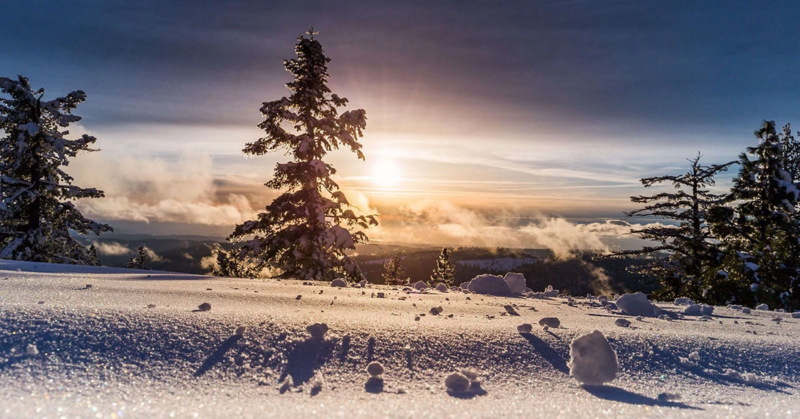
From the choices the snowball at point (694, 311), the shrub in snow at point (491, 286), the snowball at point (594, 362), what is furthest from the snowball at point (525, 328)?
the shrub in snow at point (491, 286)

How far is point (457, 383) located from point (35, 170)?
65.0ft

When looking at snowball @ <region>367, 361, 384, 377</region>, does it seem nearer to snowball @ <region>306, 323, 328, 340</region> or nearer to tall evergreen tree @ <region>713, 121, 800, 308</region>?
snowball @ <region>306, 323, 328, 340</region>

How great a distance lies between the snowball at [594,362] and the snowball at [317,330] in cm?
143

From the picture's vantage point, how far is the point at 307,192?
14.0m

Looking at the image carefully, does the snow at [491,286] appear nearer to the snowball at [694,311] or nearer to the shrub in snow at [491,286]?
the shrub in snow at [491,286]

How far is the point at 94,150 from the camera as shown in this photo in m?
16.9

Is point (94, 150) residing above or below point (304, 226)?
above

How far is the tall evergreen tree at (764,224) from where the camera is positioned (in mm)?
12211

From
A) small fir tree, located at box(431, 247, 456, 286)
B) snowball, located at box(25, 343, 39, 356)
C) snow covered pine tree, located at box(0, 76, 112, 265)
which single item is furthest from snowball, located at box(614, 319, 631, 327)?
small fir tree, located at box(431, 247, 456, 286)

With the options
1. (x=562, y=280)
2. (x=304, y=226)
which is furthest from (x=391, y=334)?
(x=562, y=280)

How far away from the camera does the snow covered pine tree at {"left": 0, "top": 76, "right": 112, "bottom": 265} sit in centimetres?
1580

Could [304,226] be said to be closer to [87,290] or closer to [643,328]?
[87,290]

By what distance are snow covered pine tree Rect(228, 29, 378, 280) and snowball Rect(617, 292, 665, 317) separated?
9.55 m

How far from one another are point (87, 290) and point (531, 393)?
3.89 meters
